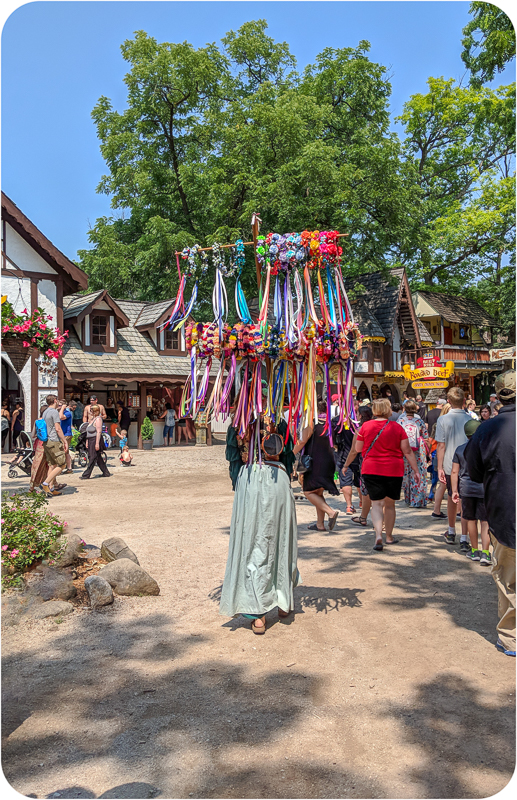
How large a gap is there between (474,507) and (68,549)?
4180 mm

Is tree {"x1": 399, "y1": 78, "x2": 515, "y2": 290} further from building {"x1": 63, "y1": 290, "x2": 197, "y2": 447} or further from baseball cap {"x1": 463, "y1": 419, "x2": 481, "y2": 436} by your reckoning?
baseball cap {"x1": 463, "y1": 419, "x2": 481, "y2": 436}

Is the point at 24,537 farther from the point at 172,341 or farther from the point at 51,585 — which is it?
the point at 172,341

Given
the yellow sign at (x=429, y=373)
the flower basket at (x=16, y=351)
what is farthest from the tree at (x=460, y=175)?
the flower basket at (x=16, y=351)

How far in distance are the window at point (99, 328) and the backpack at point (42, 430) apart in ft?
42.1

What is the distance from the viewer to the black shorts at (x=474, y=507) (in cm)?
625

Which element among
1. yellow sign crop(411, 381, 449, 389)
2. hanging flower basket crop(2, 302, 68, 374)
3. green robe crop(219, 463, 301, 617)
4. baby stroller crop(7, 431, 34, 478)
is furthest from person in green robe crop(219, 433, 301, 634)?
yellow sign crop(411, 381, 449, 389)

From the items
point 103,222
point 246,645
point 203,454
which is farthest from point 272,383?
point 103,222

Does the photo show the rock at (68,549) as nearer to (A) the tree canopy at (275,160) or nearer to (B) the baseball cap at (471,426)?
(B) the baseball cap at (471,426)

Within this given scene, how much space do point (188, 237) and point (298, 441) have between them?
2156 centimetres

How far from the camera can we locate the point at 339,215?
2269 centimetres

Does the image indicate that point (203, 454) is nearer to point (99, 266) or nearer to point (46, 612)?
point (99, 266)

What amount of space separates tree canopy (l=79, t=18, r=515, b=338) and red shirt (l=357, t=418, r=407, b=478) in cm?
1551

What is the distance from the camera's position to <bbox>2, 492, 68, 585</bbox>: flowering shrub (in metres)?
5.28

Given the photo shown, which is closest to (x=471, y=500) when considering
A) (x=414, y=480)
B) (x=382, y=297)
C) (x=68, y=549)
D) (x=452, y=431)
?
(x=452, y=431)
